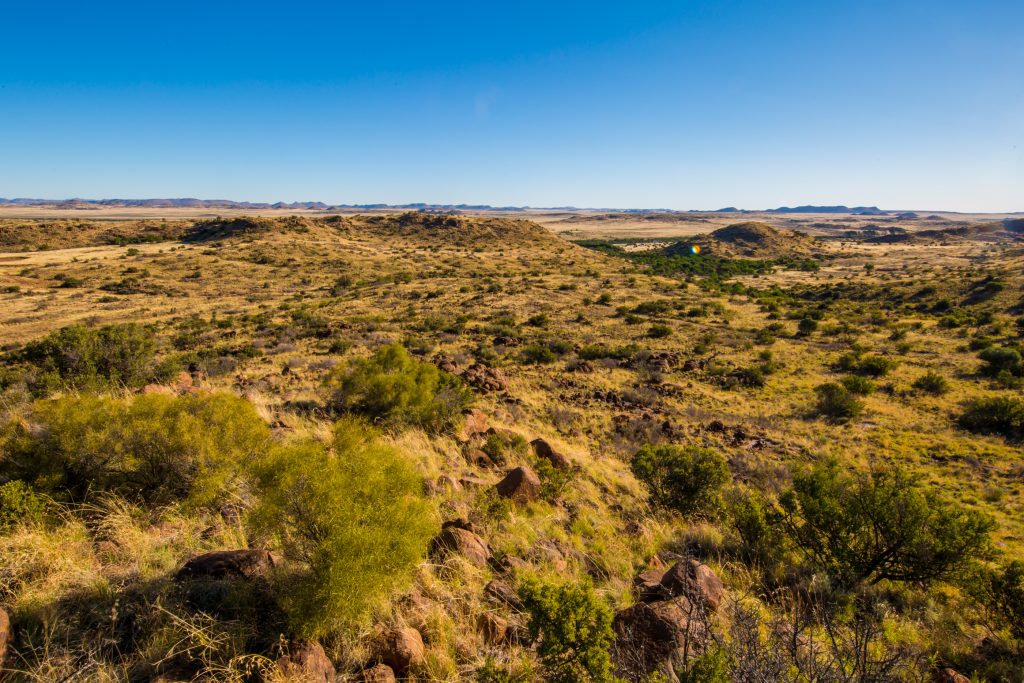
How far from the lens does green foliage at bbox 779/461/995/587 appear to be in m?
5.23

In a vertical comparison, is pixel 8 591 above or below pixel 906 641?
above

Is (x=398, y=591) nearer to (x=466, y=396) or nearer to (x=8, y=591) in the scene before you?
(x=8, y=591)

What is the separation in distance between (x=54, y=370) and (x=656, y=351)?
20886 millimetres

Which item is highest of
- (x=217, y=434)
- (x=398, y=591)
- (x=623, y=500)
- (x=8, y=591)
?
(x=217, y=434)

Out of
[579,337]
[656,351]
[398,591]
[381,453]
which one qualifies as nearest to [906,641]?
[398,591]

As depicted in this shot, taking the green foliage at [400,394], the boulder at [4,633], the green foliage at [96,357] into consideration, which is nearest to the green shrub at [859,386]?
the green foliage at [400,394]

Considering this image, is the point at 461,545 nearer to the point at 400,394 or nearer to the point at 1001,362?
the point at 400,394

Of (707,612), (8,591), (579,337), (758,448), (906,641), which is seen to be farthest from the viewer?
(579,337)

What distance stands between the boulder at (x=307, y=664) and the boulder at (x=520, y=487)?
3.61m

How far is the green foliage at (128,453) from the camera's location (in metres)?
4.58

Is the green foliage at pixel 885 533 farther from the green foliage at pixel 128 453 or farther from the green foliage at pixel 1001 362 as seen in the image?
the green foliage at pixel 1001 362

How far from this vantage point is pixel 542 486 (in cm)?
694

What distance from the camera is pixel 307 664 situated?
288 cm

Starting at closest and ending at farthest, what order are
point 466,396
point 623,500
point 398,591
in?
point 398,591 < point 623,500 < point 466,396
